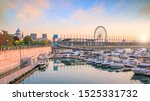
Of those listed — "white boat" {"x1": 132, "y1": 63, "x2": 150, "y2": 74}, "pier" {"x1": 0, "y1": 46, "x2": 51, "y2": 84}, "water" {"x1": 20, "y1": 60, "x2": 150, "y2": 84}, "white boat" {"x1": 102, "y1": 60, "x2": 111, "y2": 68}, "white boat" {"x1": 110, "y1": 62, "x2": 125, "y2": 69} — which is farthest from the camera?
"white boat" {"x1": 102, "y1": 60, "x2": 111, "y2": 68}

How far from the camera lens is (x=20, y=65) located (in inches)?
335

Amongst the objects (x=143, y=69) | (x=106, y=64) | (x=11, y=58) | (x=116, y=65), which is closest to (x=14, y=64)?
(x=11, y=58)

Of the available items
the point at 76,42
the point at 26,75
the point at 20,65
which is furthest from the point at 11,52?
the point at 76,42

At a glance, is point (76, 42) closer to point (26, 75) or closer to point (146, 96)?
point (26, 75)

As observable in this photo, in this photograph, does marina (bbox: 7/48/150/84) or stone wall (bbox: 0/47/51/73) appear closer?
marina (bbox: 7/48/150/84)

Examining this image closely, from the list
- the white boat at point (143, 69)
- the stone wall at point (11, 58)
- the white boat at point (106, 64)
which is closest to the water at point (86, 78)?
the white boat at point (143, 69)

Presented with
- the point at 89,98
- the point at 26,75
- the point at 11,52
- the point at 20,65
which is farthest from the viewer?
the point at 20,65

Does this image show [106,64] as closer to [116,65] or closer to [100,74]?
[116,65]

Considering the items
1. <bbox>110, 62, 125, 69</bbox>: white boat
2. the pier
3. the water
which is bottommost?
the water

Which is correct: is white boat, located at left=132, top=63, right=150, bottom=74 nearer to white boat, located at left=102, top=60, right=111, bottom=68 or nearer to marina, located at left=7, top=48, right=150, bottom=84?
marina, located at left=7, top=48, right=150, bottom=84

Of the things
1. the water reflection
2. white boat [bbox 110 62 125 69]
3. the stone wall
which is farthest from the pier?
the water reflection

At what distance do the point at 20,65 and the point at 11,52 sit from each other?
2.74ft

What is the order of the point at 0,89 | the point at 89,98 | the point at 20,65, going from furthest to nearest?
the point at 20,65, the point at 0,89, the point at 89,98

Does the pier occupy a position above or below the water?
above
